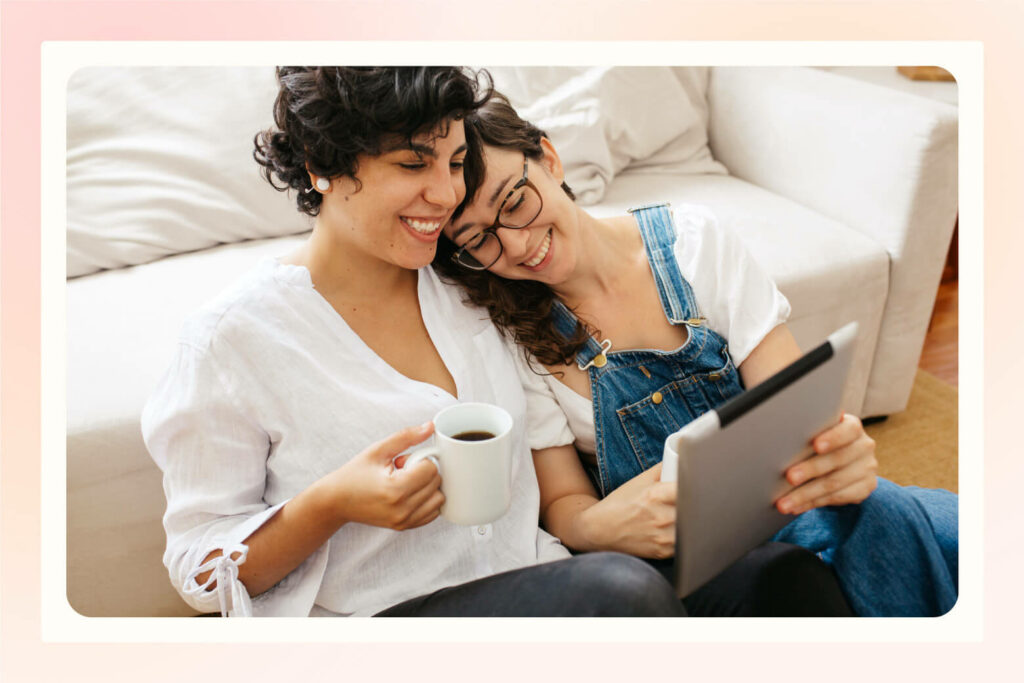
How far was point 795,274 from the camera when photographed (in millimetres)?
1516

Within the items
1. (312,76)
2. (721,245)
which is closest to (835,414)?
(721,245)

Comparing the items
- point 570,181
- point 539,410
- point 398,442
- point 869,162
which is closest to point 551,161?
point 539,410

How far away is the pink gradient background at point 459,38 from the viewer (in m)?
0.84

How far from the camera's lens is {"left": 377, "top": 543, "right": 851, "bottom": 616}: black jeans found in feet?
2.70

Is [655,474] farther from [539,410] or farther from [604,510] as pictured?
[539,410]

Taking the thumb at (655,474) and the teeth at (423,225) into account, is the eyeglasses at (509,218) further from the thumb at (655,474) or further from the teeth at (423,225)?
the thumb at (655,474)

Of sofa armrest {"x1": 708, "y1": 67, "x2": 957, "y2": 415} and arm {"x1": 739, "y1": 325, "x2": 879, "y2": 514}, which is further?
sofa armrest {"x1": 708, "y1": 67, "x2": 957, "y2": 415}

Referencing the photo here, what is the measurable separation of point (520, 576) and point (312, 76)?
22.0 inches

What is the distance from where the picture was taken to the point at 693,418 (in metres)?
1.06

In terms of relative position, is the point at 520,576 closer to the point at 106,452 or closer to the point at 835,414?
the point at 835,414

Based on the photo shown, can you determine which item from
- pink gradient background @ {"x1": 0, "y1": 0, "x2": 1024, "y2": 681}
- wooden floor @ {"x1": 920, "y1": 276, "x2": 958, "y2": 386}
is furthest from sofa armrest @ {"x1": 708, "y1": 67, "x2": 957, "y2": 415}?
pink gradient background @ {"x1": 0, "y1": 0, "x2": 1024, "y2": 681}

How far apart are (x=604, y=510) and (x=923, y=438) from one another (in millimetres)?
1114

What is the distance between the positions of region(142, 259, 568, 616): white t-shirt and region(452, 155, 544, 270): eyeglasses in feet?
0.24

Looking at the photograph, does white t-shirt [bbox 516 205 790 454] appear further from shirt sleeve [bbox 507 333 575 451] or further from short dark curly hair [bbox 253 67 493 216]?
short dark curly hair [bbox 253 67 493 216]
